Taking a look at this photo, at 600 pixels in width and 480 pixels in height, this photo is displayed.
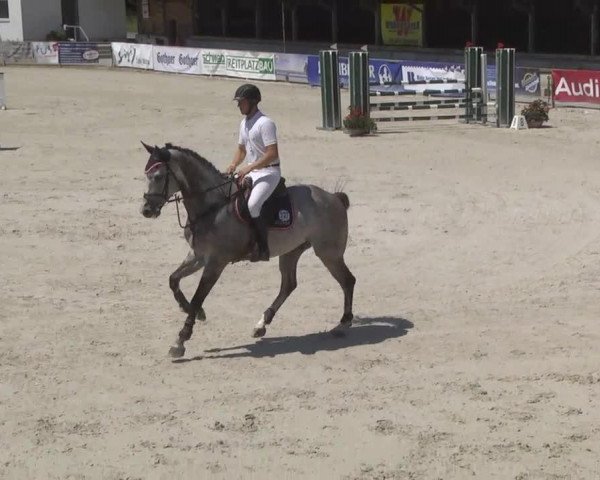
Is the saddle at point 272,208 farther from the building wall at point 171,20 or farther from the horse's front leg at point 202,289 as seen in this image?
the building wall at point 171,20

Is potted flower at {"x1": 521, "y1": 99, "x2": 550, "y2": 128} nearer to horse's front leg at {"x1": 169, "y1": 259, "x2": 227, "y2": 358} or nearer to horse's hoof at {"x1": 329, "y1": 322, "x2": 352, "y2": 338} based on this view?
horse's hoof at {"x1": 329, "y1": 322, "x2": 352, "y2": 338}

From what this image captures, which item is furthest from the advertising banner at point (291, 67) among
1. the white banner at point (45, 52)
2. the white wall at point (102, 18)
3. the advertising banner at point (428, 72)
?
the white wall at point (102, 18)

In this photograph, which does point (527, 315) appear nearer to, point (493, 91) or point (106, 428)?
point (106, 428)

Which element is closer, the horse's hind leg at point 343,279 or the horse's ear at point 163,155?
the horse's ear at point 163,155

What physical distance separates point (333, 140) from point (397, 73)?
1033cm

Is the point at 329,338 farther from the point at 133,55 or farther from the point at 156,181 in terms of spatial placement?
the point at 133,55

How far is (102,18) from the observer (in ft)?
201

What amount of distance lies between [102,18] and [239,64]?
71.8 ft

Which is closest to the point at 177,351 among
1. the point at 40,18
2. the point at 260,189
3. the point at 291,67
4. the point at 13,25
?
the point at 260,189

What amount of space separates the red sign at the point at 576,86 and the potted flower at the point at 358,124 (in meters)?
6.62

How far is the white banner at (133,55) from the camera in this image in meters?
46.7

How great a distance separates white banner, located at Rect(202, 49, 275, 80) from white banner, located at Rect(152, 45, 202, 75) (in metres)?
0.57

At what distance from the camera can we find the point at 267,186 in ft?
33.8

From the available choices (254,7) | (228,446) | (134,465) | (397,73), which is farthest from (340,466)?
(254,7)
